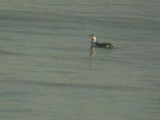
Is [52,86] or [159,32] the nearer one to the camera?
[52,86]

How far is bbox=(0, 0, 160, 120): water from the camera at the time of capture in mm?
28484

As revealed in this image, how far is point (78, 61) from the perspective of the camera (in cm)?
3791

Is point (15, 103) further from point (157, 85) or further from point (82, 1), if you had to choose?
point (82, 1)

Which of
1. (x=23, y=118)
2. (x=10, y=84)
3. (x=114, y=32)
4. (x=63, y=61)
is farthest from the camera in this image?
(x=114, y=32)

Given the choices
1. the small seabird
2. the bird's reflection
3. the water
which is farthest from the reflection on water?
the small seabird

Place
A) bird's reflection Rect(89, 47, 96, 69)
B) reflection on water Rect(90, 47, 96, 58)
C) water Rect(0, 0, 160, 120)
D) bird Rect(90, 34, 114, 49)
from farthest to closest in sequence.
Answer: bird Rect(90, 34, 114, 49)
reflection on water Rect(90, 47, 96, 58)
bird's reflection Rect(89, 47, 96, 69)
water Rect(0, 0, 160, 120)

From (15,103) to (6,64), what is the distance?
7542 millimetres

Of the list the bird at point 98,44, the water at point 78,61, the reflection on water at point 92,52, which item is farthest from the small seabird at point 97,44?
the reflection on water at point 92,52

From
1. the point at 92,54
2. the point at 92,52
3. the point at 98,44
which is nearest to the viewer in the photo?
the point at 92,54

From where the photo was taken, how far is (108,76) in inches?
1357

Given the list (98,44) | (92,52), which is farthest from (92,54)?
(98,44)

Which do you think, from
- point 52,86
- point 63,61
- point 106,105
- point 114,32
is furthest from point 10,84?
point 114,32

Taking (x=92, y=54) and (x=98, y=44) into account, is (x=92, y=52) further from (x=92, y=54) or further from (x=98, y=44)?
(x=98, y=44)

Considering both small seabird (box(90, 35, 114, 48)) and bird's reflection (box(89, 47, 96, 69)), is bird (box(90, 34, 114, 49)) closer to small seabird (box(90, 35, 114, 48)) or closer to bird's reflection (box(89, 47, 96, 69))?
small seabird (box(90, 35, 114, 48))
